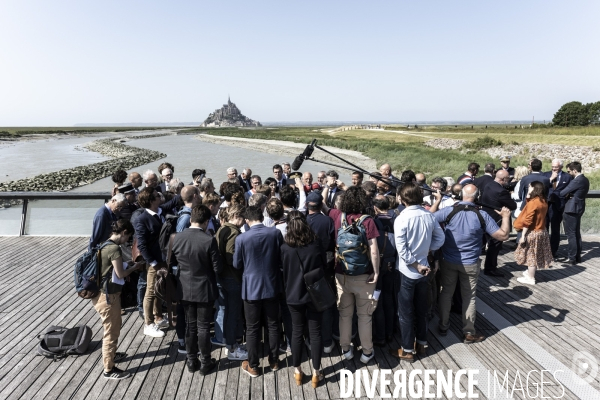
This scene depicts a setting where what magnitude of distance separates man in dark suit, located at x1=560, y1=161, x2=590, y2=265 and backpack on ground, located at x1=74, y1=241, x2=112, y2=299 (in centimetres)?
749

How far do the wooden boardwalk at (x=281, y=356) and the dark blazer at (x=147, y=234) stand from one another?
116 centimetres

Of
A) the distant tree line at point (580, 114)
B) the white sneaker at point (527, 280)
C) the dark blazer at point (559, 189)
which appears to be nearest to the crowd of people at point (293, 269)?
the white sneaker at point (527, 280)

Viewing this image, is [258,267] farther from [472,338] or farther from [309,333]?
[472,338]

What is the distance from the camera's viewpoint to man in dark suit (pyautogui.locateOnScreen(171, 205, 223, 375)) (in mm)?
3574

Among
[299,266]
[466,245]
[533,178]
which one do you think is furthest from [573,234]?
[299,266]

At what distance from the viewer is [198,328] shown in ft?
12.6

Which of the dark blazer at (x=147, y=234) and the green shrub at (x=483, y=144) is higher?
the dark blazer at (x=147, y=234)

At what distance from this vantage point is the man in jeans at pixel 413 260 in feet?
12.4

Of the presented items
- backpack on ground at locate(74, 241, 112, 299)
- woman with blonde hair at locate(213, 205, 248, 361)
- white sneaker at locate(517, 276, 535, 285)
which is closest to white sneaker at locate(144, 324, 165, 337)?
woman with blonde hair at locate(213, 205, 248, 361)

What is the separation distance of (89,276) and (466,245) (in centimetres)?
403

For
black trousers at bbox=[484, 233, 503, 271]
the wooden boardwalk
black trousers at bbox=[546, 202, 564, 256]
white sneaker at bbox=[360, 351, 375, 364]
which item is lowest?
the wooden boardwalk

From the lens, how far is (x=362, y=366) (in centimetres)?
402

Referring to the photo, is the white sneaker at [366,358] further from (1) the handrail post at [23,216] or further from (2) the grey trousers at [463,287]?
(1) the handrail post at [23,216]

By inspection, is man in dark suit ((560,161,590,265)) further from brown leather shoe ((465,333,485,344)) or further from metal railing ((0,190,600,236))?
metal railing ((0,190,600,236))
